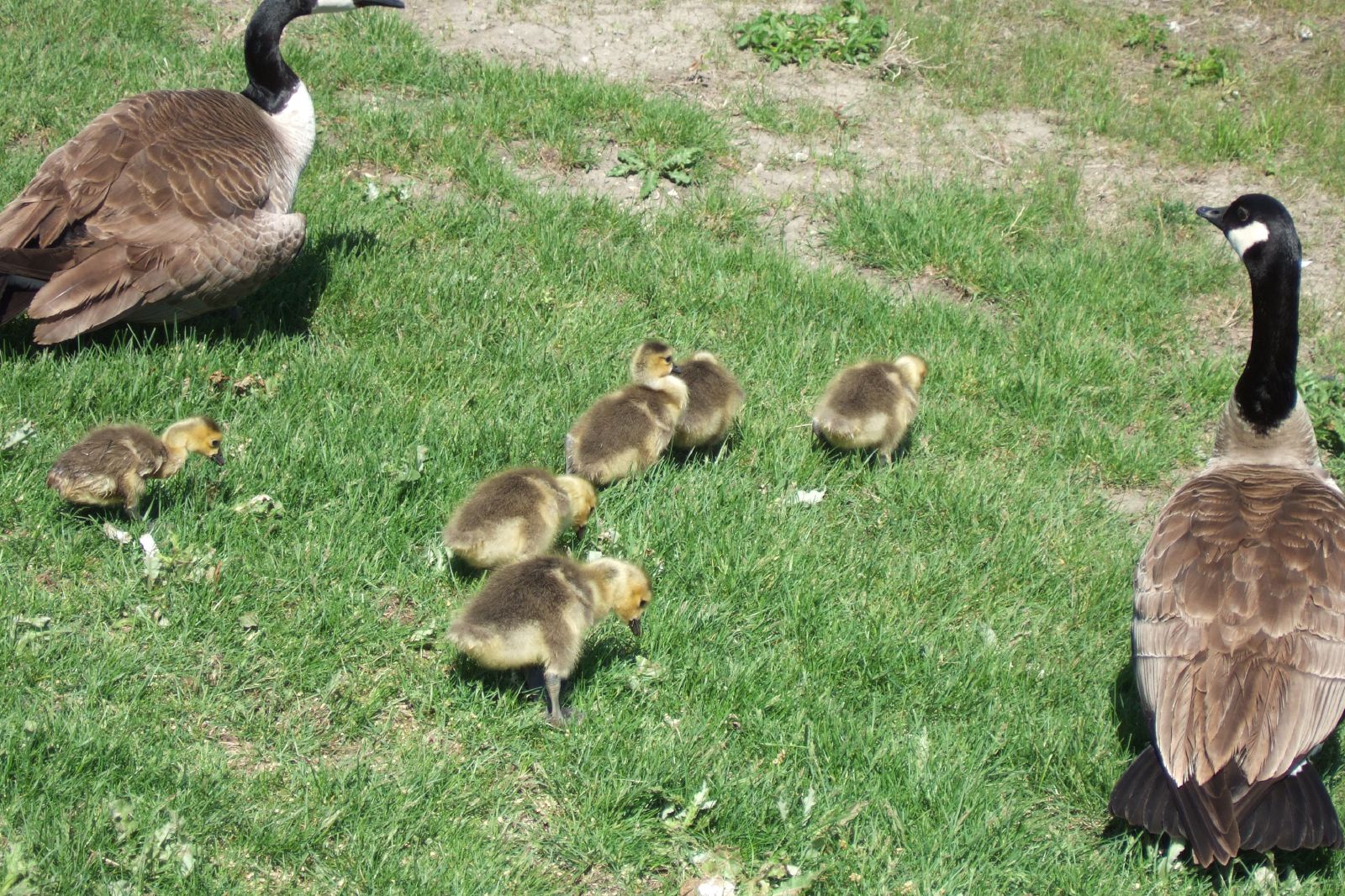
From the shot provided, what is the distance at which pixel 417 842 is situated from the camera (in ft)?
13.6

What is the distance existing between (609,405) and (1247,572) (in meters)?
2.83

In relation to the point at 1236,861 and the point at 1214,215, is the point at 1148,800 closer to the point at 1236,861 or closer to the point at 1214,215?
the point at 1236,861

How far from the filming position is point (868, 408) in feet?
19.8

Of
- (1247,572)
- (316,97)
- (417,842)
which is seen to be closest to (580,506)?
(417,842)

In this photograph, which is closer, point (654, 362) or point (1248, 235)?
point (1248, 235)

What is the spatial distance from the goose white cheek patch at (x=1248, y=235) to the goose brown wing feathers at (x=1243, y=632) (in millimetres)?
1171

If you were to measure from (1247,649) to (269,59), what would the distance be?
640cm

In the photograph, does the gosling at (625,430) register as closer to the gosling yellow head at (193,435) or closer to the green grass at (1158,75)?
the gosling yellow head at (193,435)

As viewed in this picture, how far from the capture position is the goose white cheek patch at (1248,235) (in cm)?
547

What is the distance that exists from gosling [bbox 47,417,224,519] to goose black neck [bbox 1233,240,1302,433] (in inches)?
186

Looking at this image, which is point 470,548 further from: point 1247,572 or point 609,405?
point 1247,572

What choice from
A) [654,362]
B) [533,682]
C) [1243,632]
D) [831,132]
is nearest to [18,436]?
[533,682]

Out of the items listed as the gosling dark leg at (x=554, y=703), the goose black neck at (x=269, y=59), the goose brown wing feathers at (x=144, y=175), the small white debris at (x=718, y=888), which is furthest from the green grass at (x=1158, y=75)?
the small white debris at (x=718, y=888)

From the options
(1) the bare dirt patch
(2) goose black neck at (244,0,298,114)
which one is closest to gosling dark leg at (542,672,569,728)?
(1) the bare dirt patch
